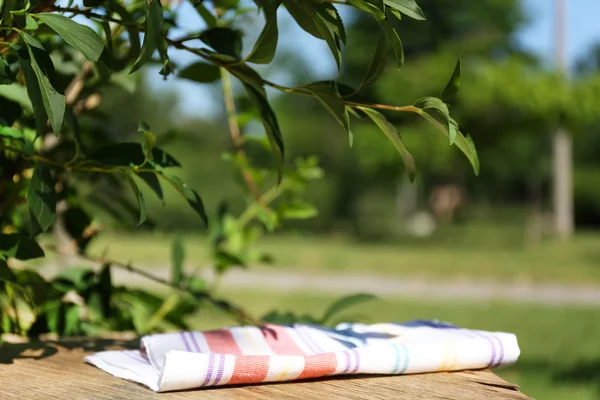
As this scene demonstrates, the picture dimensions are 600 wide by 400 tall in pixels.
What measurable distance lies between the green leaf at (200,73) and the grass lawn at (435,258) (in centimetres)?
707

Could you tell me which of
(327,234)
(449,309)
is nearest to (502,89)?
(327,234)

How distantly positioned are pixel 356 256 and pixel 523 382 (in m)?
8.27

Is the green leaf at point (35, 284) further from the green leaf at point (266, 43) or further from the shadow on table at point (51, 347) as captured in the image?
the green leaf at point (266, 43)

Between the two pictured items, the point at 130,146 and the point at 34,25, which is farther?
the point at 130,146

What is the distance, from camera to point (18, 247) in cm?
100

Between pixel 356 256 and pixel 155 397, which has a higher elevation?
pixel 356 256

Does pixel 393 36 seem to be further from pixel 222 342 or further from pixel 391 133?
pixel 222 342

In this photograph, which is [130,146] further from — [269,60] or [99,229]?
[99,229]

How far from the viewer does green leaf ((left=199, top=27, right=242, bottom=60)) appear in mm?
1001

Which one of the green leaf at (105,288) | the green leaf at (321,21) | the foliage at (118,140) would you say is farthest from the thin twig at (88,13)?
the green leaf at (105,288)

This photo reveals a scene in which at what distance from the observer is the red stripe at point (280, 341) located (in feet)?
3.38

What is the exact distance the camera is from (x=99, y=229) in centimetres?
157

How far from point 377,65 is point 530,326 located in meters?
5.26

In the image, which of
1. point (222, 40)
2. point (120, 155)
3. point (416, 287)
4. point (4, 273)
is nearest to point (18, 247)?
point (4, 273)
